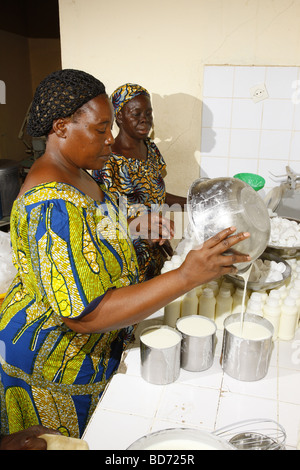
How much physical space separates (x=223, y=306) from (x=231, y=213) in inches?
21.6

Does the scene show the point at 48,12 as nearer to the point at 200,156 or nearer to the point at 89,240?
the point at 200,156

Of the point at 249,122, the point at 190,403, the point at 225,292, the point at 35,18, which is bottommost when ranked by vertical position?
the point at 190,403

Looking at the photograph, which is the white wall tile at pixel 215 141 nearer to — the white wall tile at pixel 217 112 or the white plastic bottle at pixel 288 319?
the white wall tile at pixel 217 112

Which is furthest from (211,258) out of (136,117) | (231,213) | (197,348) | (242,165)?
(242,165)

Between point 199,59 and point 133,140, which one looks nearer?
point 133,140

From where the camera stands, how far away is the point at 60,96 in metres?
1.14

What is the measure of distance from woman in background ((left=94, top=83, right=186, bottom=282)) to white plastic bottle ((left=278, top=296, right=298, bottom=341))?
0.99 meters

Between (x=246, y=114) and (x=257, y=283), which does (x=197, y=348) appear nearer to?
(x=257, y=283)

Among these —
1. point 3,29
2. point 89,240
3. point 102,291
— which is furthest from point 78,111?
point 3,29

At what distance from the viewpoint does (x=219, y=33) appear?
271cm

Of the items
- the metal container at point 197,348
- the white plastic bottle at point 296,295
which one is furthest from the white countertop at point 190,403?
the white plastic bottle at point 296,295

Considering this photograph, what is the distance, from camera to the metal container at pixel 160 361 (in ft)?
3.91

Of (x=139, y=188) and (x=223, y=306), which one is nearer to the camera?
(x=223, y=306)
